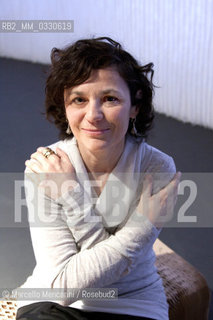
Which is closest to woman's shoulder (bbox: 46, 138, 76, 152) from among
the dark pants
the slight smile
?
the slight smile

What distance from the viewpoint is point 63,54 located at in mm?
1244

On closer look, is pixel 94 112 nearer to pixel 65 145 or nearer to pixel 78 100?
pixel 78 100

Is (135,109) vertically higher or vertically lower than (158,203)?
higher

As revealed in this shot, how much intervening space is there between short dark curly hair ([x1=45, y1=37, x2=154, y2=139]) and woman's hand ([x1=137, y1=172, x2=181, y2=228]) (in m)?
0.26

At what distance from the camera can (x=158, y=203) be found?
1.31m

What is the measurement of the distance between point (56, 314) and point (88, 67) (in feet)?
2.25

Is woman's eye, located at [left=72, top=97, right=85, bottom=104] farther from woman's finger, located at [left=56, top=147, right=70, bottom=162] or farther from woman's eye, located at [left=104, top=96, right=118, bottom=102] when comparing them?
woman's finger, located at [left=56, top=147, right=70, bottom=162]

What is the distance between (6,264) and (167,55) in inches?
82.0

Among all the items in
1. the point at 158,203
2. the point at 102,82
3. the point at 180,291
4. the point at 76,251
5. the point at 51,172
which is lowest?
the point at 180,291

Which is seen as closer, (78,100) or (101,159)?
(78,100)

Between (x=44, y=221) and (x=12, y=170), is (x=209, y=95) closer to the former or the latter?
(x=12, y=170)

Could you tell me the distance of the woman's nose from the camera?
1.19 metres

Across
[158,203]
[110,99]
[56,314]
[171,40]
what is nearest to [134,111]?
[110,99]

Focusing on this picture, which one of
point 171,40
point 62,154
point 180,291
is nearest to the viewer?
point 62,154
